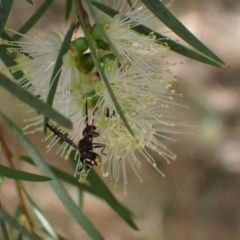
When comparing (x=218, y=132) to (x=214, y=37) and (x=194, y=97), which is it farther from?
(x=214, y=37)

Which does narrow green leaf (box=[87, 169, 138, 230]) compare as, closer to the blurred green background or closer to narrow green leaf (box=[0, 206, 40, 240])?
narrow green leaf (box=[0, 206, 40, 240])

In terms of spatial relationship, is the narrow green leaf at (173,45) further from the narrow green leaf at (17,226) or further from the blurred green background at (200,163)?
the blurred green background at (200,163)

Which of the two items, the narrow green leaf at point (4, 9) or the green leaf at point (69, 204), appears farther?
the green leaf at point (69, 204)

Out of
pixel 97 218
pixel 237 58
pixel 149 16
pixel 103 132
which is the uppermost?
pixel 237 58

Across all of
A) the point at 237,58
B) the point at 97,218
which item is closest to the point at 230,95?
the point at 237,58

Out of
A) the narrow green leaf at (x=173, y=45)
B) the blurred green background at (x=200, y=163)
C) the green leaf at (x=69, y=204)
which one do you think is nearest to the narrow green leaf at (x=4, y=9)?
the narrow green leaf at (x=173, y=45)

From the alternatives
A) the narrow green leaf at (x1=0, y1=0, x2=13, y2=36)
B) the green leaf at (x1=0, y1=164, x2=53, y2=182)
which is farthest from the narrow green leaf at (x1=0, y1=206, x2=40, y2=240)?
the narrow green leaf at (x1=0, y1=0, x2=13, y2=36)
